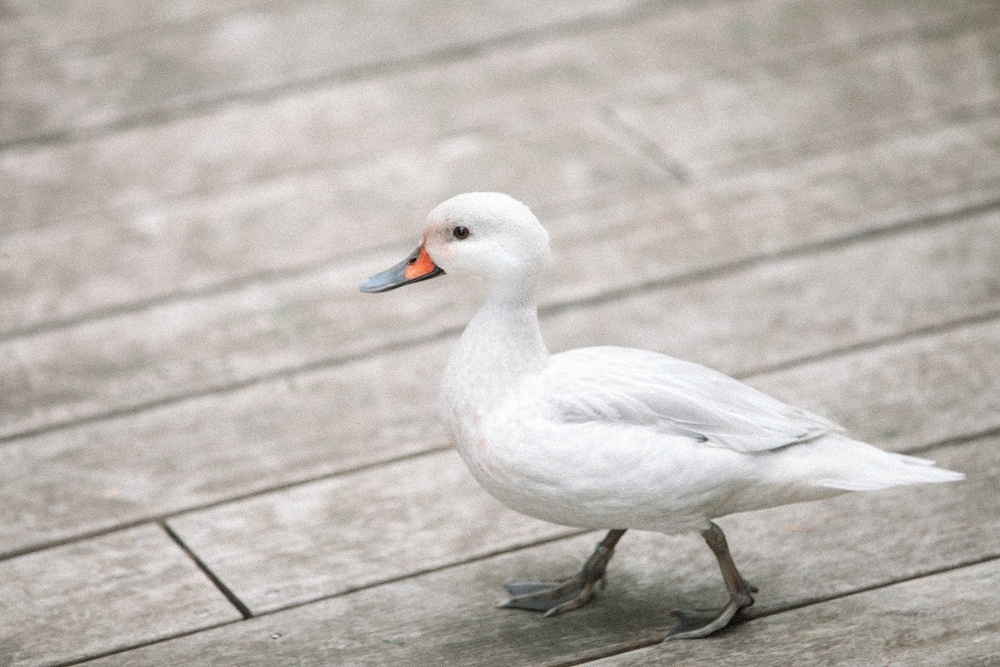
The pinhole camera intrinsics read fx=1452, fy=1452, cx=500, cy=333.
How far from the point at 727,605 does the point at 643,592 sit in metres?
0.18

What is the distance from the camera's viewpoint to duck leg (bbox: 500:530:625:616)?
245 centimetres

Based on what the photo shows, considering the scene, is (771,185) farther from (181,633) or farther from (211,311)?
(181,633)

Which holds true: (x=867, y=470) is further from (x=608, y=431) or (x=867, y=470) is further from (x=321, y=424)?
(x=321, y=424)

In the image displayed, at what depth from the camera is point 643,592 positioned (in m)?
2.49

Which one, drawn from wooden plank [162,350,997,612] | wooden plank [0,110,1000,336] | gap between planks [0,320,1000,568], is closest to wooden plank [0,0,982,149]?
wooden plank [0,110,1000,336]

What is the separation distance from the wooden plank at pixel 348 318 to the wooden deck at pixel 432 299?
1 centimetres

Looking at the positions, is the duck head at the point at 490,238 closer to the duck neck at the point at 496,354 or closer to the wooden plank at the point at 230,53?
the duck neck at the point at 496,354

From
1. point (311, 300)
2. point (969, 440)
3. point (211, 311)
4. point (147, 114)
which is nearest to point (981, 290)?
point (969, 440)

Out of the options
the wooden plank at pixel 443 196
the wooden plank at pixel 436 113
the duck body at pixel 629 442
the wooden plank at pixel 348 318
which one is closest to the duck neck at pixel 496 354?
the duck body at pixel 629 442

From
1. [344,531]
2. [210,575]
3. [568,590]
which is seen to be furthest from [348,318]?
[568,590]

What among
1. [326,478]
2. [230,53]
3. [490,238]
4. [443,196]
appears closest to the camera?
[490,238]

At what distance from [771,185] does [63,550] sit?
84.5 inches

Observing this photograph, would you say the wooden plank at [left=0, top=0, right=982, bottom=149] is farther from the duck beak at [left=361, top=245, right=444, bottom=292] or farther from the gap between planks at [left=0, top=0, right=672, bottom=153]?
the duck beak at [left=361, top=245, right=444, bottom=292]

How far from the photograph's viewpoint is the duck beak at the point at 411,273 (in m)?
2.45
